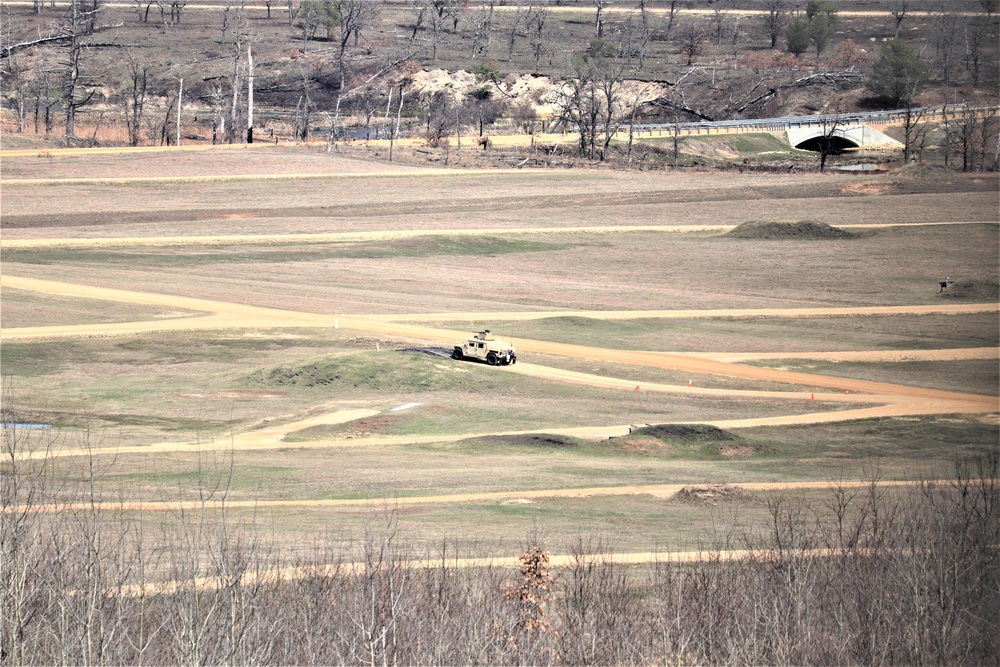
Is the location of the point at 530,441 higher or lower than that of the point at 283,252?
lower

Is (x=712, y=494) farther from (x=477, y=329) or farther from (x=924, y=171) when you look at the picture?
(x=924, y=171)

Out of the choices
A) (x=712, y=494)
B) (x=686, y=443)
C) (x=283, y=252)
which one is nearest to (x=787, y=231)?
(x=283, y=252)

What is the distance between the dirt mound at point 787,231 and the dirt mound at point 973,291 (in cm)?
A: 1928

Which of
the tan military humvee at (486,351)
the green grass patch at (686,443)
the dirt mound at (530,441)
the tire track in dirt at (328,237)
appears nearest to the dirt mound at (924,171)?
the tire track in dirt at (328,237)

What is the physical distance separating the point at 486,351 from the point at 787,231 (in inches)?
1913

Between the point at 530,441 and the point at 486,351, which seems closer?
the point at 530,441

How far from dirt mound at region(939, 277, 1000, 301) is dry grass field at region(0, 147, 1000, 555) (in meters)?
0.43

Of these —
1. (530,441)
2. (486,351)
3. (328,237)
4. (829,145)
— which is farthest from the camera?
(829,145)

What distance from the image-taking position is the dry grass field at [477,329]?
40.6 meters

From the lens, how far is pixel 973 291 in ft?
267

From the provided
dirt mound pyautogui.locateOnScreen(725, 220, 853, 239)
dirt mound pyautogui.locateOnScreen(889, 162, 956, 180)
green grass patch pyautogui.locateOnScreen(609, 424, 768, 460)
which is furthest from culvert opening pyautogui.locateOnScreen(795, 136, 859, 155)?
green grass patch pyautogui.locateOnScreen(609, 424, 768, 460)

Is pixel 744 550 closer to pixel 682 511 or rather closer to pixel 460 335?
pixel 682 511

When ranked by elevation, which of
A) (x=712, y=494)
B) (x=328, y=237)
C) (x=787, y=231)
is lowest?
(x=712, y=494)

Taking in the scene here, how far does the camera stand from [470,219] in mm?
106625
